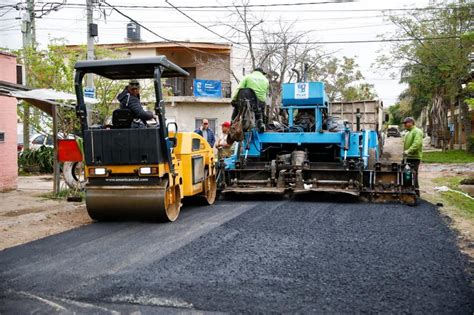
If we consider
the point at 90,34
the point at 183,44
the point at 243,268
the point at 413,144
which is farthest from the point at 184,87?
the point at 243,268

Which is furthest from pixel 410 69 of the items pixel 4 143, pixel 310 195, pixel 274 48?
pixel 4 143

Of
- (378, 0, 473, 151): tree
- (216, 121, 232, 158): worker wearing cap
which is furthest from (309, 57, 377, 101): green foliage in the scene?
(216, 121, 232, 158): worker wearing cap

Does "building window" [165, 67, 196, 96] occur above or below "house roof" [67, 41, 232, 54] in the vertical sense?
below

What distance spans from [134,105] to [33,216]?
8.99ft

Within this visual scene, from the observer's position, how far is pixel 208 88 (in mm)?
28609

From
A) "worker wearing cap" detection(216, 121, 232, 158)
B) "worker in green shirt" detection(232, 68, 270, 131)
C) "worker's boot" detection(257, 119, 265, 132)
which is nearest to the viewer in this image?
"worker in green shirt" detection(232, 68, 270, 131)

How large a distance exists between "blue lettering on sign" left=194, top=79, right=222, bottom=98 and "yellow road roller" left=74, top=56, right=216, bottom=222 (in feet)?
67.6

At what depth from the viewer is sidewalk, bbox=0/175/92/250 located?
7.19 m

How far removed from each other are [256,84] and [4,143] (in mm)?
5978

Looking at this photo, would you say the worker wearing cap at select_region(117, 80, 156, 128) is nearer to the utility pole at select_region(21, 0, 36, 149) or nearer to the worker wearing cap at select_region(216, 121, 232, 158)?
the worker wearing cap at select_region(216, 121, 232, 158)

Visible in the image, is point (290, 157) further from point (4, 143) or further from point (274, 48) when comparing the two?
point (274, 48)

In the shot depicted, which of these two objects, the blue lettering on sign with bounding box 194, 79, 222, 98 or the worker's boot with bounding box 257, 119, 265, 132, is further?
the blue lettering on sign with bounding box 194, 79, 222, 98

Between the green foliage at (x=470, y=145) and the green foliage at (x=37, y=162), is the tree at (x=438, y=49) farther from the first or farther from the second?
the green foliage at (x=37, y=162)

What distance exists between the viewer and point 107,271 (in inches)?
201
